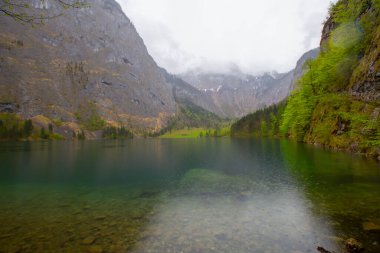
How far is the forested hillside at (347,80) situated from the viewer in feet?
152

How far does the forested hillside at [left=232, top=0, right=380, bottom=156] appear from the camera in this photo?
46188 mm

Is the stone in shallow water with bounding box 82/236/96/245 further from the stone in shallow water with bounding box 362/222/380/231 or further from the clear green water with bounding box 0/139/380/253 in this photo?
the stone in shallow water with bounding box 362/222/380/231

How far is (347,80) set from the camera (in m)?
61.5

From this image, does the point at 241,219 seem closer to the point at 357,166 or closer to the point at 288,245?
the point at 288,245

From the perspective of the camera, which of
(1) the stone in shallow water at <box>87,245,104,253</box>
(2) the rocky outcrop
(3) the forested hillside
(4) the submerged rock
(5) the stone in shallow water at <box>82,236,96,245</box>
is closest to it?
(4) the submerged rock

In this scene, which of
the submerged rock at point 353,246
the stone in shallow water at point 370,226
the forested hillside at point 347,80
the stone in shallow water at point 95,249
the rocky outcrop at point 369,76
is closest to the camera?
the submerged rock at point 353,246

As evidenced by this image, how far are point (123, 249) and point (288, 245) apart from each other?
9.10 meters

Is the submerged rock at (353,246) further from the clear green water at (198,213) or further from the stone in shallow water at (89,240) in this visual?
the stone in shallow water at (89,240)

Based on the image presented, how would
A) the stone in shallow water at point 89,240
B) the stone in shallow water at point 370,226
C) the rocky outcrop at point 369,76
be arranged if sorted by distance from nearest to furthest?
the stone in shallow water at point 89,240
the stone in shallow water at point 370,226
the rocky outcrop at point 369,76

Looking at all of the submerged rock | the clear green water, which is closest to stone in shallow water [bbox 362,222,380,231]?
the clear green water

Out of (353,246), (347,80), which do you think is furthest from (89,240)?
(347,80)

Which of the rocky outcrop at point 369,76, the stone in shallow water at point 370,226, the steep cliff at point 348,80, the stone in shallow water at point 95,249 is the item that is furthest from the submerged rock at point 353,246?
the rocky outcrop at point 369,76

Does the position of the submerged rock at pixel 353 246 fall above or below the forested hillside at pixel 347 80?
below

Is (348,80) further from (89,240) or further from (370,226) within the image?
(89,240)
